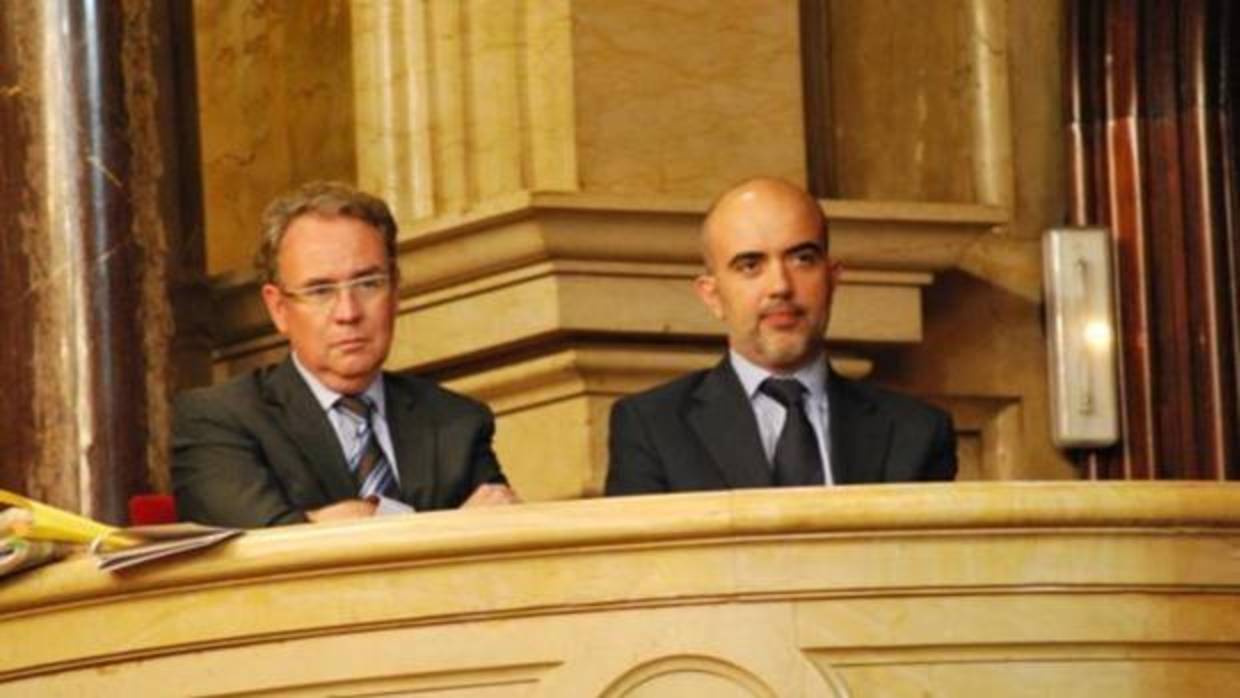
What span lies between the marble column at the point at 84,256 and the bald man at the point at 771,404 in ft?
4.98

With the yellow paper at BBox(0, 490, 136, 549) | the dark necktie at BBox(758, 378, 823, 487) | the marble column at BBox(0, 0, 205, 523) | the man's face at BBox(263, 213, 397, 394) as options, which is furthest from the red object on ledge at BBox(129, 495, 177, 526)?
the marble column at BBox(0, 0, 205, 523)

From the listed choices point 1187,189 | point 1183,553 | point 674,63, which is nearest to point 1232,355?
point 1187,189

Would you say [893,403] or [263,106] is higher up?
[263,106]

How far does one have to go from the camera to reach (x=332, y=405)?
6695 mm

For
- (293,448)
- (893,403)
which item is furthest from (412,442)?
(893,403)

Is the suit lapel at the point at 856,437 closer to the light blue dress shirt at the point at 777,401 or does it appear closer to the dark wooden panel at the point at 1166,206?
the light blue dress shirt at the point at 777,401

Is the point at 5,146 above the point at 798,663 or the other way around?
above

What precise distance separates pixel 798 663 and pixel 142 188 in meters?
3.56

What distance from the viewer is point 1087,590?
17.4 ft

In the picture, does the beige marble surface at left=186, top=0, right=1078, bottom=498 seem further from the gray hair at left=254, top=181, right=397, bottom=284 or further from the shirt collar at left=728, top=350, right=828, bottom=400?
the gray hair at left=254, top=181, right=397, bottom=284

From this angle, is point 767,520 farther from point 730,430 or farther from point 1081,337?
point 1081,337

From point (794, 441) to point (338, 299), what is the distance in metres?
0.82

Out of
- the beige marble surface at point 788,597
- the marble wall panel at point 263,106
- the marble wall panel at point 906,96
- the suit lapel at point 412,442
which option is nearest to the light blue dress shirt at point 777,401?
the suit lapel at point 412,442

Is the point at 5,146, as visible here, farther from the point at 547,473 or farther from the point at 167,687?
the point at 167,687
